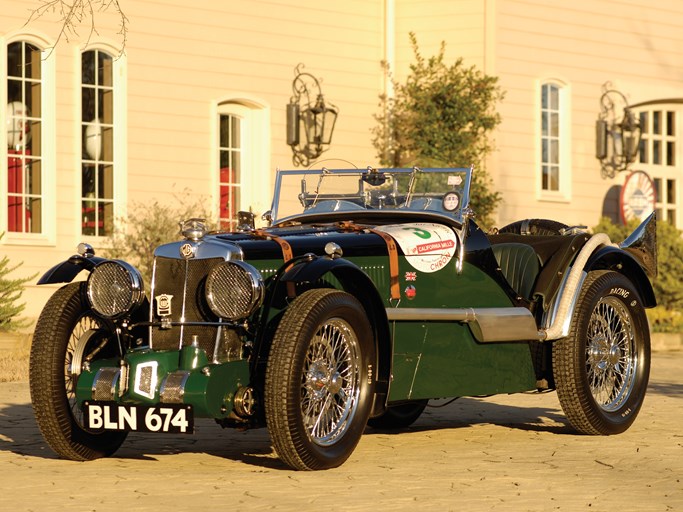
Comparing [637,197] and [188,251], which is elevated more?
[637,197]

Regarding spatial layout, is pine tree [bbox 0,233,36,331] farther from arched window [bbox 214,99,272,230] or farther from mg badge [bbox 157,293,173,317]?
mg badge [bbox 157,293,173,317]

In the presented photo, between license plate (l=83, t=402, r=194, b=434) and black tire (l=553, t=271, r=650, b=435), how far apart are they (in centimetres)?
256

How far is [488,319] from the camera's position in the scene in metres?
7.76

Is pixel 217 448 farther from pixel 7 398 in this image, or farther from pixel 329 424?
pixel 7 398

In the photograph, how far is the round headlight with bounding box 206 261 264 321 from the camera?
6594mm

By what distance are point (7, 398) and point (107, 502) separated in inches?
184

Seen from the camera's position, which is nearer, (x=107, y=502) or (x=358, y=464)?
(x=107, y=502)

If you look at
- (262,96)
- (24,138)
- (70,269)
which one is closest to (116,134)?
(24,138)

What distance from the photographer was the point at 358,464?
702 centimetres

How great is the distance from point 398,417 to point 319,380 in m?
2.12

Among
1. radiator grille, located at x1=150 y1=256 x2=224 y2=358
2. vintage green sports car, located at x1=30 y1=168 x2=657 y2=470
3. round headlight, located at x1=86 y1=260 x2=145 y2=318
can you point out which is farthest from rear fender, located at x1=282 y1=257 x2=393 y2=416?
round headlight, located at x1=86 y1=260 x2=145 y2=318

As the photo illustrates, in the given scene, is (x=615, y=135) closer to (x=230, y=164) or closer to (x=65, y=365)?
(x=230, y=164)

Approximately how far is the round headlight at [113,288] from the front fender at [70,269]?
0.18 m

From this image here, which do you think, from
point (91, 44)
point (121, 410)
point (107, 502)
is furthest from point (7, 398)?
point (91, 44)
